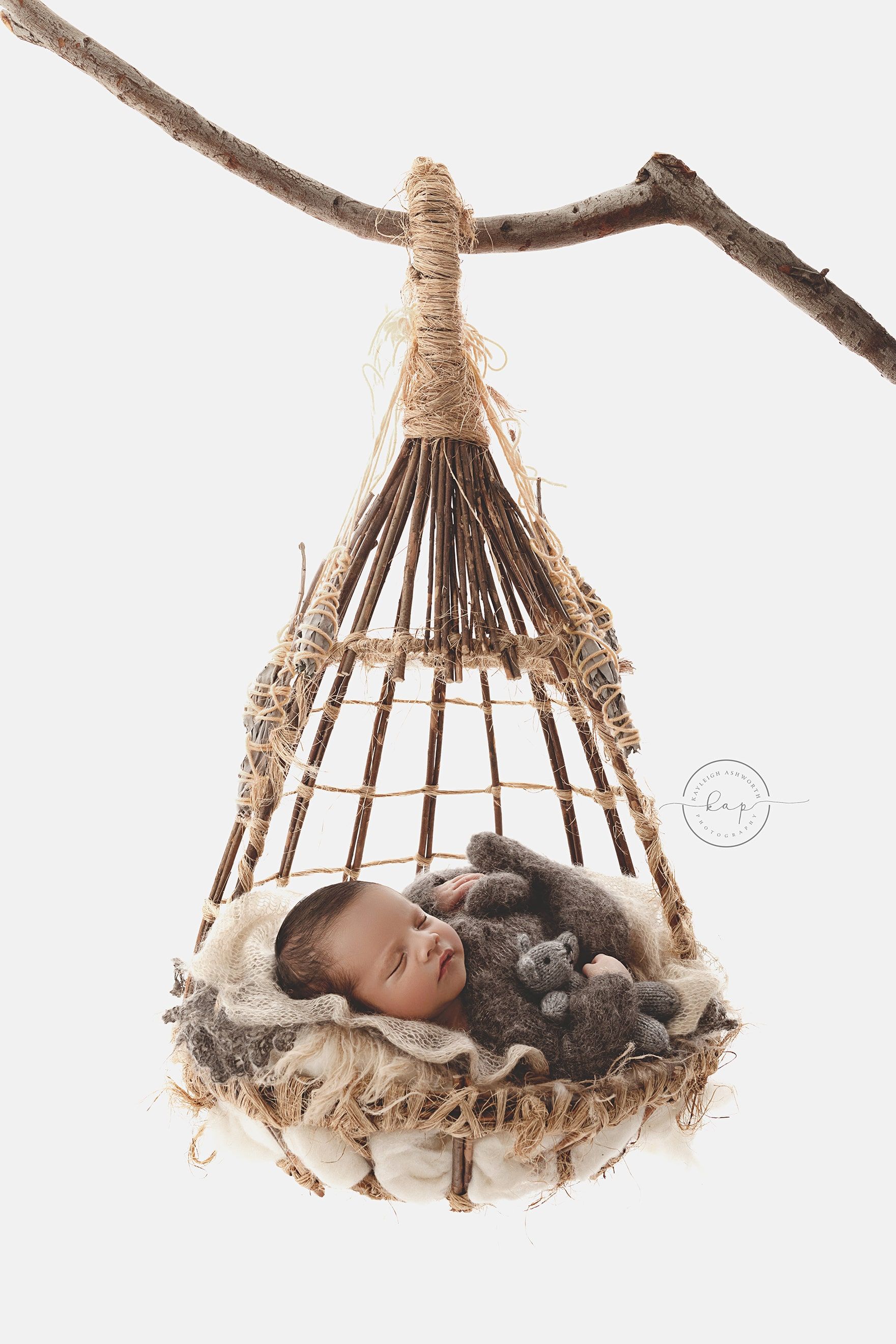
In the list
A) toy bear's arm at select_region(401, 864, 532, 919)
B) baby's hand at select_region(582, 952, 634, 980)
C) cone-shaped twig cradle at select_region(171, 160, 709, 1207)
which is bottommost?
baby's hand at select_region(582, 952, 634, 980)

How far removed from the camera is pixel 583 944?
4.46 ft

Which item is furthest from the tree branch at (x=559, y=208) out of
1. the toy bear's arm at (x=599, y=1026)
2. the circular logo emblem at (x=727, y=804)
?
the toy bear's arm at (x=599, y=1026)

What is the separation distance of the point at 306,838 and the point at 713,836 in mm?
665

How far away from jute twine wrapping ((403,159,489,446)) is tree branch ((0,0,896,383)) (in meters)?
0.07

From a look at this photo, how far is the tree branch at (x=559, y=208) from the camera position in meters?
1.46

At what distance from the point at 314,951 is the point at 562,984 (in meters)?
0.29

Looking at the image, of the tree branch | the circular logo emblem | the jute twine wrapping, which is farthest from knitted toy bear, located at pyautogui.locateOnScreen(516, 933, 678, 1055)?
the tree branch

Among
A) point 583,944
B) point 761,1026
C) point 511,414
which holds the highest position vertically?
point 511,414

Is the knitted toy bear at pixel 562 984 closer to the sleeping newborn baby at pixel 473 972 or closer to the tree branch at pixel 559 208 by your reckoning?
the sleeping newborn baby at pixel 473 972

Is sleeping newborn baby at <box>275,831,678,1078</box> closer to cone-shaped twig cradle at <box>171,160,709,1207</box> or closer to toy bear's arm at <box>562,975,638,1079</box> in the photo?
toy bear's arm at <box>562,975,638,1079</box>

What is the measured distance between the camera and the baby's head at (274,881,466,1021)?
4.00ft

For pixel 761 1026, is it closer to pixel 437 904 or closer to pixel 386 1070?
pixel 437 904

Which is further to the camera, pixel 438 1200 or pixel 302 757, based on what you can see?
pixel 302 757

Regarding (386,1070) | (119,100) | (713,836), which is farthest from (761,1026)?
(119,100)
